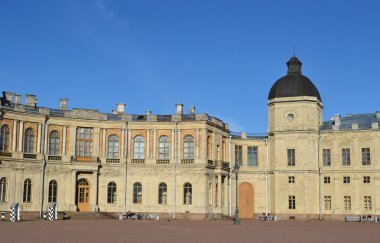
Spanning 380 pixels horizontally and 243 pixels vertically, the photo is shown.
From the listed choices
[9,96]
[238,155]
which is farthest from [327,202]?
[9,96]

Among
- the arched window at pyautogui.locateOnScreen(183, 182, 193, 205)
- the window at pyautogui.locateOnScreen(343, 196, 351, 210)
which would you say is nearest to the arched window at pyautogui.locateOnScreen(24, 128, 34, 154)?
the arched window at pyautogui.locateOnScreen(183, 182, 193, 205)

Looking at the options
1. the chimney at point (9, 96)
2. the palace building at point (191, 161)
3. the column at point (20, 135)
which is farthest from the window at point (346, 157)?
the chimney at point (9, 96)

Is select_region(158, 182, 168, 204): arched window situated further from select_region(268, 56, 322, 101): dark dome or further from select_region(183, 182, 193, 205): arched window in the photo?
select_region(268, 56, 322, 101): dark dome

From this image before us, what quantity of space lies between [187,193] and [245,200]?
34.7ft

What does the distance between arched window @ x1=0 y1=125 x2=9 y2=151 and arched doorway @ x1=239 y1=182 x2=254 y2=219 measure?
2843 cm

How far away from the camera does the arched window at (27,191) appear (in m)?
54.7

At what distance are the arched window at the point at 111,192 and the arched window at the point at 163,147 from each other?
598 centimetres

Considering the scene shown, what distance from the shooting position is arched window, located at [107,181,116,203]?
59719 mm

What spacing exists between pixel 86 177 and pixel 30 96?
1039cm

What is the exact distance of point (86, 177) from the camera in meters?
58.8

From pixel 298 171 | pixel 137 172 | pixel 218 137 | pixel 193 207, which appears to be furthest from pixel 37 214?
pixel 298 171

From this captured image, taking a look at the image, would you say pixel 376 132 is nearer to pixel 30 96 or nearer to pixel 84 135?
pixel 84 135

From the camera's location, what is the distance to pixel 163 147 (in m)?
60.7

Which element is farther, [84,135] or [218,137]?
[218,137]
